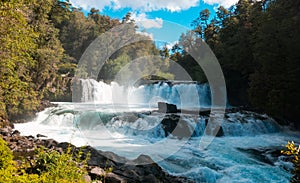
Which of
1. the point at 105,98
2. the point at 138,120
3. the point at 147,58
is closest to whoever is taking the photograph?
the point at 138,120

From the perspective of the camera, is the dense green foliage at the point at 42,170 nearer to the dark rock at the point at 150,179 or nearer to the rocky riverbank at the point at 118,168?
the rocky riverbank at the point at 118,168

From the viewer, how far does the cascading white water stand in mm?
21812

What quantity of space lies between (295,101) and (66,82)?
19.6m

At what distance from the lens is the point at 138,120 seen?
11609 mm

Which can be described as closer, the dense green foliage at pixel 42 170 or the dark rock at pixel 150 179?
the dense green foliage at pixel 42 170

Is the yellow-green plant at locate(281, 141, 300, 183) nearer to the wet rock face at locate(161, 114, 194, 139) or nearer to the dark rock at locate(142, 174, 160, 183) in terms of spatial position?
the dark rock at locate(142, 174, 160, 183)

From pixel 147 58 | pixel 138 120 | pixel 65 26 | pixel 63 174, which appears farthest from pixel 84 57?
pixel 63 174

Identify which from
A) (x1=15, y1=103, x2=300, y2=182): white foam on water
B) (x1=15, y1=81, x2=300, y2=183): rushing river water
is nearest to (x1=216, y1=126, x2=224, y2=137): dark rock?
(x1=15, y1=81, x2=300, y2=183): rushing river water

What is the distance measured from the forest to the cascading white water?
190cm

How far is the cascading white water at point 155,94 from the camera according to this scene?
21.8 metres

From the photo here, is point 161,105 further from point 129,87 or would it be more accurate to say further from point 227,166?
point 129,87

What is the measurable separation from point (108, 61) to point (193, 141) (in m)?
24.4

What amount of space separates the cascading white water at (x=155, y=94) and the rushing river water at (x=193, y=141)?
8669mm

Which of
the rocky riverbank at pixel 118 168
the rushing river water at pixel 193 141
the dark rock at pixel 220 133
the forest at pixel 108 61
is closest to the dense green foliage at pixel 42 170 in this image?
the rocky riverbank at pixel 118 168
